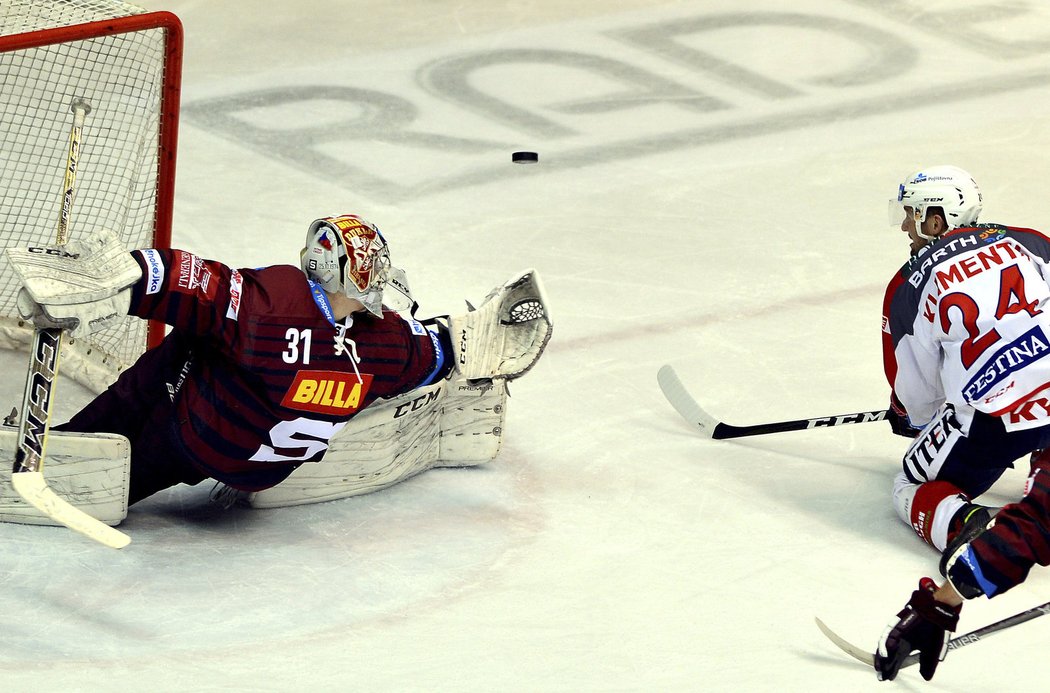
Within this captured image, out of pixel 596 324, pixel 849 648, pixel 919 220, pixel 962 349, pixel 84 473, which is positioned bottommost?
pixel 849 648

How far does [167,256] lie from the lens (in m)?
3.41

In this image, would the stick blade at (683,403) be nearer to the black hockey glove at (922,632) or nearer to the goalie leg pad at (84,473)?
the black hockey glove at (922,632)

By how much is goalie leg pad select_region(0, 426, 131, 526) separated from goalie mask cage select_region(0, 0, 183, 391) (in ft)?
2.75

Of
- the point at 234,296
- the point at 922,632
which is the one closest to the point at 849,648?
the point at 922,632

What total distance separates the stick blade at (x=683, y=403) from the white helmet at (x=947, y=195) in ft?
2.65

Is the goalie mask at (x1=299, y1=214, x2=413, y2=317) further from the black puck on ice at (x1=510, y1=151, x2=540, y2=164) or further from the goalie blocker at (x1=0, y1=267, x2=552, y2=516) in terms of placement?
the black puck on ice at (x1=510, y1=151, x2=540, y2=164)

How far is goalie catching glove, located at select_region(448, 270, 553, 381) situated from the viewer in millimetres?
3869

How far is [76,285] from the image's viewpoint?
3324 mm

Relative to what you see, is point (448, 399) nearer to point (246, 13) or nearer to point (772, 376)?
point (772, 376)

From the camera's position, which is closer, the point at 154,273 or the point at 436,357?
the point at 154,273

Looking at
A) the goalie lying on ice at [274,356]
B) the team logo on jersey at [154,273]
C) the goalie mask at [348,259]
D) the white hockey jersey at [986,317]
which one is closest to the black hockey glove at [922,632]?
the white hockey jersey at [986,317]

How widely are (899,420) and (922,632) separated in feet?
3.69

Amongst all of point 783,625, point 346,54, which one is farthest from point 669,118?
point 783,625

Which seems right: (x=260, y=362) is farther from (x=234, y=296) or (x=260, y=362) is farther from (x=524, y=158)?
(x=524, y=158)
